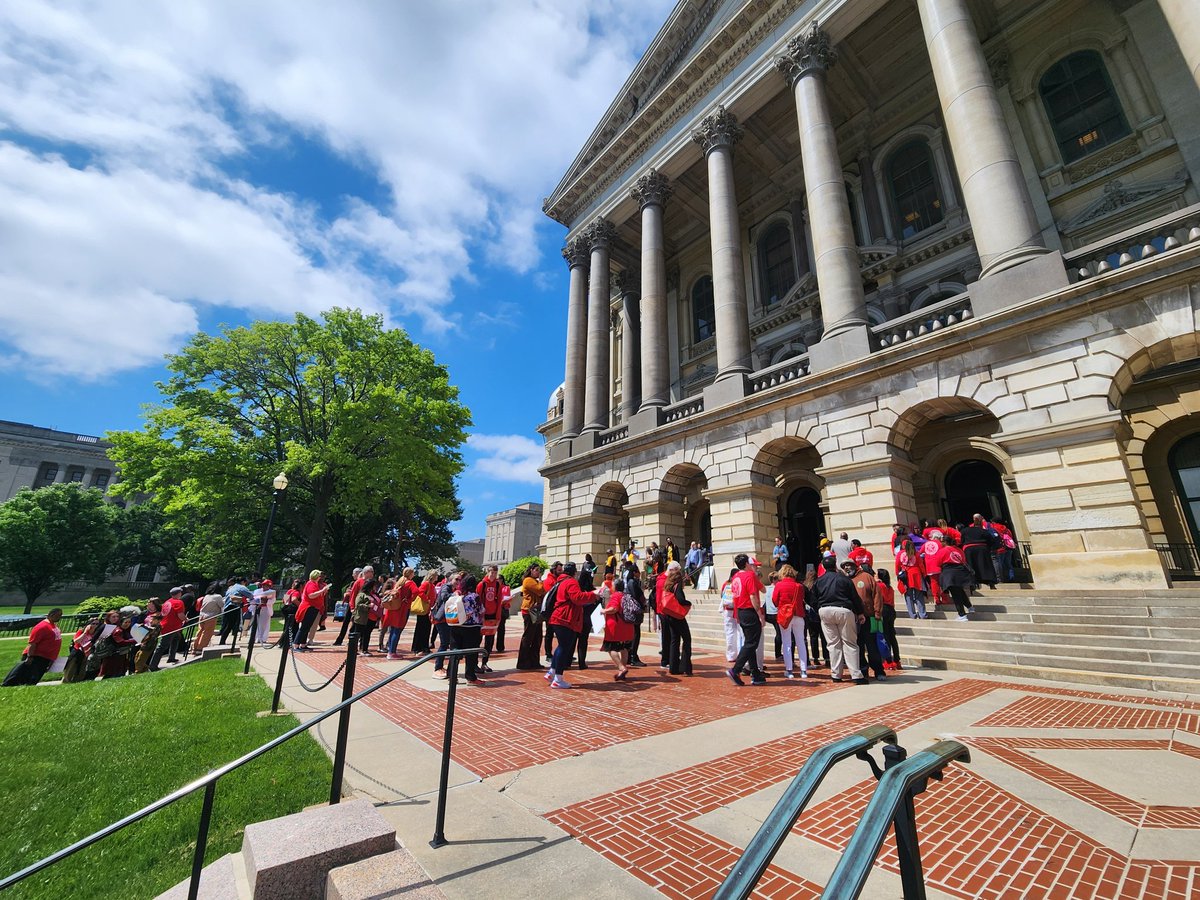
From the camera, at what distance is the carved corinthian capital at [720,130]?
70.0 ft

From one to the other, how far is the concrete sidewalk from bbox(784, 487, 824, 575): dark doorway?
42.3ft

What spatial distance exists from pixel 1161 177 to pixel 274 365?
34.7 metres

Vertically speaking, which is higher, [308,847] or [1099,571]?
[1099,571]

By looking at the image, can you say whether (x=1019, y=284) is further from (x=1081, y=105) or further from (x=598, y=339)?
(x=598, y=339)

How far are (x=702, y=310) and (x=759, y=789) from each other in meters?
27.2

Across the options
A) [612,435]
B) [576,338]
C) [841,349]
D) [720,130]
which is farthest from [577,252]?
[841,349]

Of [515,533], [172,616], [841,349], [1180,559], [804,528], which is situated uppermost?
[515,533]

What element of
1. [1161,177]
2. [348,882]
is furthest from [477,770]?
[1161,177]

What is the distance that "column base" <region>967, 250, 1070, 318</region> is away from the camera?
11.6 m

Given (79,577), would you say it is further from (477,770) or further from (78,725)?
(477,770)

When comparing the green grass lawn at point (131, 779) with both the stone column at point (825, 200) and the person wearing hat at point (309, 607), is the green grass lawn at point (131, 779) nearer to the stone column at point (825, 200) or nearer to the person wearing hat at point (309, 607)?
the person wearing hat at point (309, 607)

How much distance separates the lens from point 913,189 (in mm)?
21609

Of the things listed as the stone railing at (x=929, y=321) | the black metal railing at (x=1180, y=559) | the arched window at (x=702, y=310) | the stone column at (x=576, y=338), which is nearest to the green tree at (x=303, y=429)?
the stone column at (x=576, y=338)

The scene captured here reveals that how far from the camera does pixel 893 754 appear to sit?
79.8 inches
